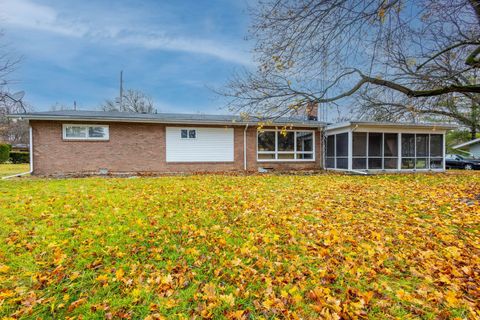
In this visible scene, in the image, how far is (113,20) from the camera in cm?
1203

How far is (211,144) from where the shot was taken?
14.9m

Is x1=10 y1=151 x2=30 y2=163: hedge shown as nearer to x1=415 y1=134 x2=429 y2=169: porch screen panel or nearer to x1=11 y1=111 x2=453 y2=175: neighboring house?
x1=11 y1=111 x2=453 y2=175: neighboring house

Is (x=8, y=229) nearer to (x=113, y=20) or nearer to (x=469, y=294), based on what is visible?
(x=469, y=294)

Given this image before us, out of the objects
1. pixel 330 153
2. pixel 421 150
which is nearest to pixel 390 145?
pixel 421 150

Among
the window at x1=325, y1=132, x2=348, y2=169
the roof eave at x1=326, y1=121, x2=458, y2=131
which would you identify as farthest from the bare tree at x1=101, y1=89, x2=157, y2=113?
the roof eave at x1=326, y1=121, x2=458, y2=131

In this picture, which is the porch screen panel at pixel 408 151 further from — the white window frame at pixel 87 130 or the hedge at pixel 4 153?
the hedge at pixel 4 153

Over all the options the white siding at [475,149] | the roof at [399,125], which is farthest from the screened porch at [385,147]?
the white siding at [475,149]

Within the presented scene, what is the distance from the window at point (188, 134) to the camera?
14.5m

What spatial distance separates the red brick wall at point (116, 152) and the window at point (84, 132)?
8.2 inches

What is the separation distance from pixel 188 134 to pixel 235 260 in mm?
11845

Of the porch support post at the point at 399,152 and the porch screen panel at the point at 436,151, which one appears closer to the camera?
the porch support post at the point at 399,152

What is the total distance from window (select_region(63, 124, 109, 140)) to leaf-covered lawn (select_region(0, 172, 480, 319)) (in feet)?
26.8

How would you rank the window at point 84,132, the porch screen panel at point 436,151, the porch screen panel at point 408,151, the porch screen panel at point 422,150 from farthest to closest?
the porch screen panel at point 436,151 → the porch screen panel at point 422,150 → the porch screen panel at point 408,151 → the window at point 84,132

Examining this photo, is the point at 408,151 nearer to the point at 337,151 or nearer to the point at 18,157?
the point at 337,151
